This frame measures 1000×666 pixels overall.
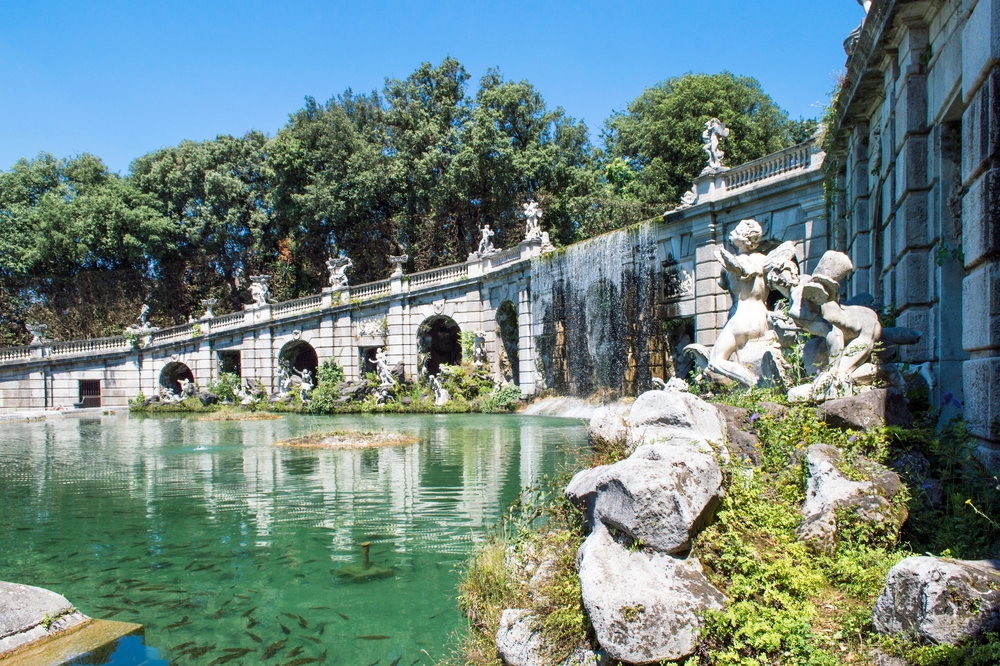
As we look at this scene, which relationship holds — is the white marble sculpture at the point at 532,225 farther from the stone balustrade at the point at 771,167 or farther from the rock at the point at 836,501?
the rock at the point at 836,501

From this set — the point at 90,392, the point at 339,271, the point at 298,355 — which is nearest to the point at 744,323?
the point at 339,271

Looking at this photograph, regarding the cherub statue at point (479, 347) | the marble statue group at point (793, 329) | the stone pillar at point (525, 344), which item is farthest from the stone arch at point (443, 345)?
the marble statue group at point (793, 329)

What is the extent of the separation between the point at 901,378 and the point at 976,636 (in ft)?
12.9

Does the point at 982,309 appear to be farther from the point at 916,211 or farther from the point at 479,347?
the point at 479,347

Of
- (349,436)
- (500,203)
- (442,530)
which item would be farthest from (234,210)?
(442,530)

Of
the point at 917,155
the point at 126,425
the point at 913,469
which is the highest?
the point at 917,155

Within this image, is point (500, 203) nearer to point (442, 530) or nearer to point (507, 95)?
point (507, 95)

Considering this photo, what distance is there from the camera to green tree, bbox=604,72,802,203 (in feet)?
98.6

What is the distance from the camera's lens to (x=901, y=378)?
21.5ft

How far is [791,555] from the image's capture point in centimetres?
438

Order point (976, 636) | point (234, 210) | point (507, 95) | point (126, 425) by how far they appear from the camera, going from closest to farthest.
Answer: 1. point (976, 636)
2. point (126, 425)
3. point (507, 95)
4. point (234, 210)

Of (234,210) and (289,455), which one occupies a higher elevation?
(234,210)

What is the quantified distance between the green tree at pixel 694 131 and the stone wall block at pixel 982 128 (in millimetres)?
25370

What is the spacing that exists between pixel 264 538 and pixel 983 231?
23.5 feet
